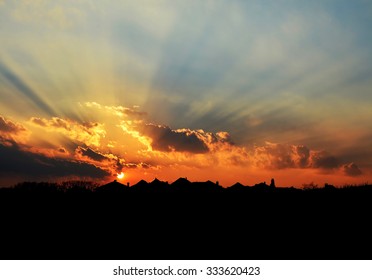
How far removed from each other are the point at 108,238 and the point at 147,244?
3647 mm

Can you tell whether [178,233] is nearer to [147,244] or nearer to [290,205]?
[147,244]

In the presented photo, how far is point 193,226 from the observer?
92.9ft

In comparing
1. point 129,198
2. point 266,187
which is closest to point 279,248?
point 266,187

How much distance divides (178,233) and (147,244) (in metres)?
3.34

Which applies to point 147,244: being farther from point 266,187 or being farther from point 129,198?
point 266,187

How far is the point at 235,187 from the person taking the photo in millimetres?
41531

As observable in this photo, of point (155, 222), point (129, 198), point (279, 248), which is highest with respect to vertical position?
point (129, 198)

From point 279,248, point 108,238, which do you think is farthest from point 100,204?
point 279,248

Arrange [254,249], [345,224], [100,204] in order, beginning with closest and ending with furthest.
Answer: [254,249]
[345,224]
[100,204]

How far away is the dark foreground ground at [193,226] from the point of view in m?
21.8

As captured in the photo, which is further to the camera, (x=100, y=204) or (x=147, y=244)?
(x=100, y=204)

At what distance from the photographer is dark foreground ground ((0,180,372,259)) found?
21.8 metres

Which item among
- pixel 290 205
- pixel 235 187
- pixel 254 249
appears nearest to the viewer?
pixel 254 249

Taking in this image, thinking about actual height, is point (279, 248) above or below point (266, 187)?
below
